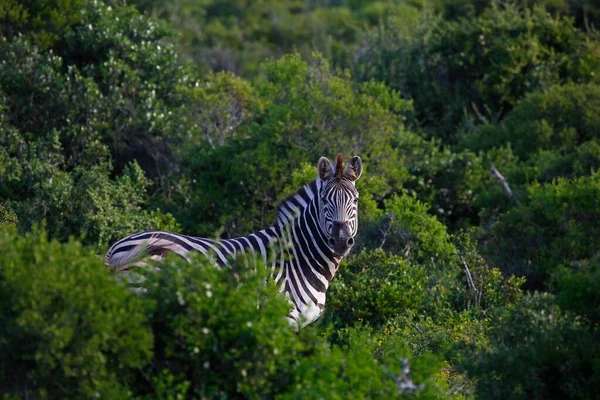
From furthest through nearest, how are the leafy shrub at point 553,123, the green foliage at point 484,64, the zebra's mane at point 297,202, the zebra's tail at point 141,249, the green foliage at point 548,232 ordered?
1. the green foliage at point 484,64
2. the leafy shrub at point 553,123
3. the green foliage at point 548,232
4. the zebra's mane at point 297,202
5. the zebra's tail at point 141,249

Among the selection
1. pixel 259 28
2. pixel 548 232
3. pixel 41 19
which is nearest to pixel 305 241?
pixel 548 232

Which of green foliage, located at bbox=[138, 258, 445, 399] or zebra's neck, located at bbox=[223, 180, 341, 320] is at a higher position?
zebra's neck, located at bbox=[223, 180, 341, 320]

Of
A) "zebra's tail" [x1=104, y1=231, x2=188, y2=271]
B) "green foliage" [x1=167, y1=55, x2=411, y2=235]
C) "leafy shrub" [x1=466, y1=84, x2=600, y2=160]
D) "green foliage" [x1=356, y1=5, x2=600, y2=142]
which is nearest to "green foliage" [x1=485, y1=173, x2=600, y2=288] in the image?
"green foliage" [x1=167, y1=55, x2=411, y2=235]

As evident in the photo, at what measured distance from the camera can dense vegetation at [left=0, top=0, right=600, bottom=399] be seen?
6582mm

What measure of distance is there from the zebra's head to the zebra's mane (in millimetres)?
167

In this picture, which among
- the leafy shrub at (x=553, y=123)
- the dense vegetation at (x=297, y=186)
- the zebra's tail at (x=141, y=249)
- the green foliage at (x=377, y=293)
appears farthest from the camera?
the leafy shrub at (x=553, y=123)

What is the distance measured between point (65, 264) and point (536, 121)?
11701 millimetres

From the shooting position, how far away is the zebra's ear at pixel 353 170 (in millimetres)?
9531

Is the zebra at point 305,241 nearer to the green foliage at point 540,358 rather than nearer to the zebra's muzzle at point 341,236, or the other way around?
the zebra's muzzle at point 341,236

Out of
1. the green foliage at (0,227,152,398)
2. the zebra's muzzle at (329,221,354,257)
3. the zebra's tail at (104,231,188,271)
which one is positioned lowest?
the green foliage at (0,227,152,398)

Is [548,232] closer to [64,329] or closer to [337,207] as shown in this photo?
[337,207]

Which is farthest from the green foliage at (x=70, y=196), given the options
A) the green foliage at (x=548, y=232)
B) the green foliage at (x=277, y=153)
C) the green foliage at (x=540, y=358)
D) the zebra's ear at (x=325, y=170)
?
the green foliage at (x=540, y=358)

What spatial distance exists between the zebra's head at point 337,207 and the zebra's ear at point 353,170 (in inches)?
1.7

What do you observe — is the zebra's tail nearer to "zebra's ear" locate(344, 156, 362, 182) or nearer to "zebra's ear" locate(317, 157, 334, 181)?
"zebra's ear" locate(317, 157, 334, 181)
